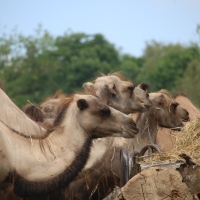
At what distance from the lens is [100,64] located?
60.4 metres

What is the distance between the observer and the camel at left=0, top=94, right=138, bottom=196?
8.73 meters

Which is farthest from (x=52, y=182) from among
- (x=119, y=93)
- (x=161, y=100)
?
(x=161, y=100)

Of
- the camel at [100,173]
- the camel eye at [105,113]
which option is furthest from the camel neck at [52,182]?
the camel eye at [105,113]

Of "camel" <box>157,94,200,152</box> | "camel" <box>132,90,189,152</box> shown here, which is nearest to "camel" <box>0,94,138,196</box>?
"camel" <box>157,94,200,152</box>

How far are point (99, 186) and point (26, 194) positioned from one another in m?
2.07

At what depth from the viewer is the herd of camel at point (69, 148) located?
8.77m

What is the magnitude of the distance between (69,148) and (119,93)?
3.20 m

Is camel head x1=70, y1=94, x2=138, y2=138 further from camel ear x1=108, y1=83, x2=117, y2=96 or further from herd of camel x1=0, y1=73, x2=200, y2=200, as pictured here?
camel ear x1=108, y1=83, x2=117, y2=96

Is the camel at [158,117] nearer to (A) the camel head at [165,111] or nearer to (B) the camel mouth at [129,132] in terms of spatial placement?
(A) the camel head at [165,111]

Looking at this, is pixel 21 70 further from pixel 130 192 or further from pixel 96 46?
pixel 130 192

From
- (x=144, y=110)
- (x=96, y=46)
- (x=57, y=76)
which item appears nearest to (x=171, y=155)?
(x=144, y=110)

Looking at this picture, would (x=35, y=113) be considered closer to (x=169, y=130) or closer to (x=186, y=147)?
(x=186, y=147)

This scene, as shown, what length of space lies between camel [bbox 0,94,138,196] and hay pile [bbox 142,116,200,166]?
1.83 feet

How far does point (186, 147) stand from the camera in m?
9.55
